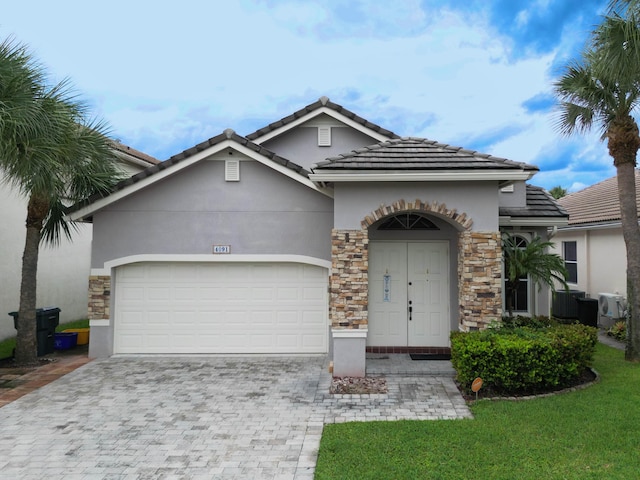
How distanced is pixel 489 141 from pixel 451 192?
2790cm

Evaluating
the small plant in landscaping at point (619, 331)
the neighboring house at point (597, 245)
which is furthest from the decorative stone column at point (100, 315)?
the small plant in landscaping at point (619, 331)

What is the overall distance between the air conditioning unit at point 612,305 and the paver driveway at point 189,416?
8002mm

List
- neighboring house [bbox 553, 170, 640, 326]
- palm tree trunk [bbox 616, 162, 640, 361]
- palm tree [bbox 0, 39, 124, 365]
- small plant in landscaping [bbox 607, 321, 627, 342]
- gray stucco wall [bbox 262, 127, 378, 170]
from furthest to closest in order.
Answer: neighboring house [bbox 553, 170, 640, 326], gray stucco wall [bbox 262, 127, 378, 170], small plant in landscaping [bbox 607, 321, 627, 342], palm tree trunk [bbox 616, 162, 640, 361], palm tree [bbox 0, 39, 124, 365]

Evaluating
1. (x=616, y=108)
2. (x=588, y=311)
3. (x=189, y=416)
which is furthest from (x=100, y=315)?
(x=588, y=311)

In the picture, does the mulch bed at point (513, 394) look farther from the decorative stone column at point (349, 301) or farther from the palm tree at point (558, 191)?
the palm tree at point (558, 191)

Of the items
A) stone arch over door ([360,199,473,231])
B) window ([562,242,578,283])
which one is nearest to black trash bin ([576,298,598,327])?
window ([562,242,578,283])

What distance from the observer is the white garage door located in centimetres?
1039

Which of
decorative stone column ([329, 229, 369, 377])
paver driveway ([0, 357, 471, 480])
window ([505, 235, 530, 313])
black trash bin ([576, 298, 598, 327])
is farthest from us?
black trash bin ([576, 298, 598, 327])

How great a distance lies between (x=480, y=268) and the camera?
8469mm

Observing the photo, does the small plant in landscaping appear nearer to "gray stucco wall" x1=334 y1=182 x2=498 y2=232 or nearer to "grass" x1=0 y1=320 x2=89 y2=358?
"gray stucco wall" x1=334 y1=182 x2=498 y2=232

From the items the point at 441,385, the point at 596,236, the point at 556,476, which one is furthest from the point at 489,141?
the point at 556,476

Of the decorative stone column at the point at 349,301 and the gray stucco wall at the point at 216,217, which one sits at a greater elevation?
the gray stucco wall at the point at 216,217

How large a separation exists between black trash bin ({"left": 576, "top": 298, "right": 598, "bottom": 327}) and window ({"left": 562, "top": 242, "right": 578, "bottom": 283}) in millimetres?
2998

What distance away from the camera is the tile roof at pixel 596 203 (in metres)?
14.5
